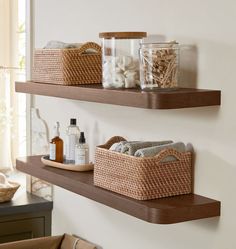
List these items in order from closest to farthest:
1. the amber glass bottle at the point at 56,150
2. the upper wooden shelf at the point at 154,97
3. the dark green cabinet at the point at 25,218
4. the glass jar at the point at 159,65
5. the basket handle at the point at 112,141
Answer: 1. the upper wooden shelf at the point at 154,97
2. the glass jar at the point at 159,65
3. the basket handle at the point at 112,141
4. the amber glass bottle at the point at 56,150
5. the dark green cabinet at the point at 25,218

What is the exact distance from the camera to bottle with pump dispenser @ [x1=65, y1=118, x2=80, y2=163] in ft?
7.96

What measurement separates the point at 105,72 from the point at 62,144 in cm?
55

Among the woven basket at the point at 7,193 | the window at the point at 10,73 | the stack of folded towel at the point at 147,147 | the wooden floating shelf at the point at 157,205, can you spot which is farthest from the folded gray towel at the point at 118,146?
the window at the point at 10,73

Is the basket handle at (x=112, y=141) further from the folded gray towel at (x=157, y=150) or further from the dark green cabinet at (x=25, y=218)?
the dark green cabinet at (x=25, y=218)

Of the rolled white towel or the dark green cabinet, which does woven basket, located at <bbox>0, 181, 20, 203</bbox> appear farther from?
the rolled white towel

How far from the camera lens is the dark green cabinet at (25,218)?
108 inches

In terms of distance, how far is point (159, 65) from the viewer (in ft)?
6.11

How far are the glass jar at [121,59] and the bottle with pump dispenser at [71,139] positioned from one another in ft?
1.51

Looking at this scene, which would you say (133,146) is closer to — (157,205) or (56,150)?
(157,205)

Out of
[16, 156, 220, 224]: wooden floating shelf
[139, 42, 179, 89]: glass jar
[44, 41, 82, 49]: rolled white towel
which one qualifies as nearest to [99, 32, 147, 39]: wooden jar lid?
[139, 42, 179, 89]: glass jar

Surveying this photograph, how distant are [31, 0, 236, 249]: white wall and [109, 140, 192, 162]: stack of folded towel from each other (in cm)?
5

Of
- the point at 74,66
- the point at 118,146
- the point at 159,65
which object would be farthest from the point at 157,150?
the point at 74,66

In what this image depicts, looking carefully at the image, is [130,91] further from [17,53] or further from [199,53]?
[17,53]

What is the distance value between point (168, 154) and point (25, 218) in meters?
1.12
